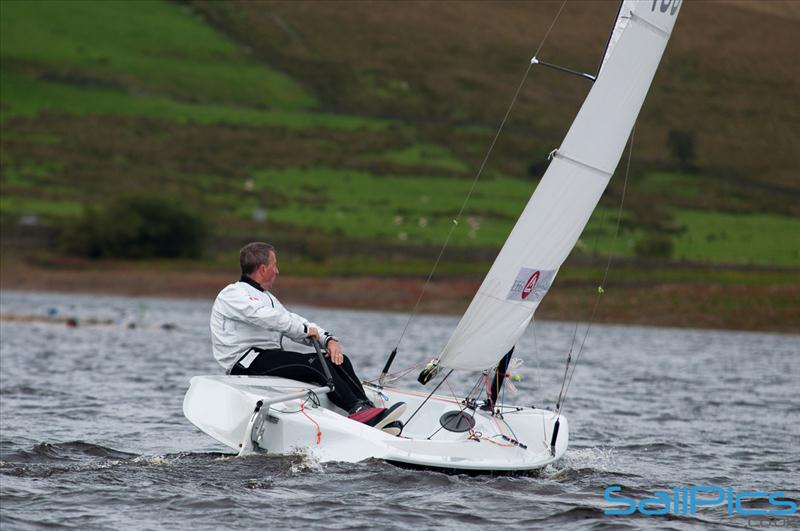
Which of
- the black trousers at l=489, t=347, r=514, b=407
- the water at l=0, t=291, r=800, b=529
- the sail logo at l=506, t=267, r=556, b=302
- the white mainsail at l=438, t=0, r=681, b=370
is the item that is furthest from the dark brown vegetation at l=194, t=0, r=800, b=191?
the black trousers at l=489, t=347, r=514, b=407

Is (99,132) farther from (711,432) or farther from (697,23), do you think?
(711,432)

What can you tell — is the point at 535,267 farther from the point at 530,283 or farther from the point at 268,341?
the point at 268,341

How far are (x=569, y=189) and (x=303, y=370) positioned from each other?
3200 mm

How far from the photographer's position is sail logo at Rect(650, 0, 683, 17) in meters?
12.5

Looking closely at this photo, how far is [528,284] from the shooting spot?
12680 millimetres

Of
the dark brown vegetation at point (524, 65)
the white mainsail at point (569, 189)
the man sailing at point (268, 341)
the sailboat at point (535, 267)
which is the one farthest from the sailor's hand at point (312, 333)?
the dark brown vegetation at point (524, 65)

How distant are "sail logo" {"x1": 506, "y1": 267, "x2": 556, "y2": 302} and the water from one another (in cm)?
177

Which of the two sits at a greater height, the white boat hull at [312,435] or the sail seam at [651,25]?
the sail seam at [651,25]

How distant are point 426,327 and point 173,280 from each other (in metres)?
16.8

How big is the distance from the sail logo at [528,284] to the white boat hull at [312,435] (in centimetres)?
141

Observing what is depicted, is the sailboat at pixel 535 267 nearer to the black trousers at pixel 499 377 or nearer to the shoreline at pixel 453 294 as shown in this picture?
the black trousers at pixel 499 377

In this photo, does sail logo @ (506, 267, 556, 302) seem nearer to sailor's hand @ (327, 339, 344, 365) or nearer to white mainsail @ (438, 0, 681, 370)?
white mainsail @ (438, 0, 681, 370)

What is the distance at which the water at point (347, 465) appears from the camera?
1002cm

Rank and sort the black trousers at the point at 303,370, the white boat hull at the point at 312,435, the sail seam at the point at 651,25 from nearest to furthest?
the white boat hull at the point at 312,435, the black trousers at the point at 303,370, the sail seam at the point at 651,25
